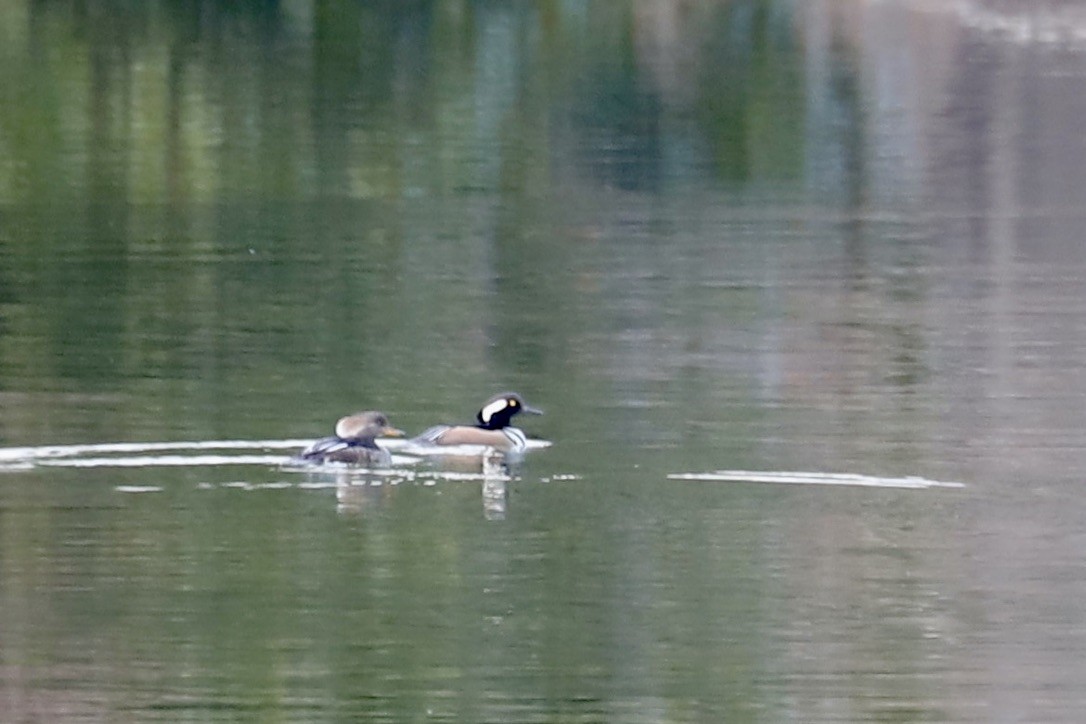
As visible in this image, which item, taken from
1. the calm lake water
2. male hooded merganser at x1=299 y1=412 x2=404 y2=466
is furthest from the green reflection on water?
Answer: male hooded merganser at x1=299 y1=412 x2=404 y2=466

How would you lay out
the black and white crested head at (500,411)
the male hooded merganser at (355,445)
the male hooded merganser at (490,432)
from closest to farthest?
the male hooded merganser at (355,445) < the male hooded merganser at (490,432) < the black and white crested head at (500,411)

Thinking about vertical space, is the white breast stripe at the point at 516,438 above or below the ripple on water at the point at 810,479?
above

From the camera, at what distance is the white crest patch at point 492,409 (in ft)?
46.9

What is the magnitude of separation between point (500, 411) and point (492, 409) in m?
0.05

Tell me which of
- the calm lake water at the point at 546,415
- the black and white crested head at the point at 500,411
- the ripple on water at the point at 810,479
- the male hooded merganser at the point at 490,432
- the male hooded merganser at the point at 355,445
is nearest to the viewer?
the calm lake water at the point at 546,415

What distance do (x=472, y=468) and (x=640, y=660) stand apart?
11.2 feet

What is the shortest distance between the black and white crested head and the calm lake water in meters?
0.25

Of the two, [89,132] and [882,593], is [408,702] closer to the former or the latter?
[882,593]

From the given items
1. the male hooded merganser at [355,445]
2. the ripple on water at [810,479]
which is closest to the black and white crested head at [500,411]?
the male hooded merganser at [355,445]

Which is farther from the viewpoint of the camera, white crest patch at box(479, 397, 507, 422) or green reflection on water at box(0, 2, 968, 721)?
white crest patch at box(479, 397, 507, 422)

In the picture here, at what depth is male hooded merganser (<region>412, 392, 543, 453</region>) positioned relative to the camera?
1401 cm

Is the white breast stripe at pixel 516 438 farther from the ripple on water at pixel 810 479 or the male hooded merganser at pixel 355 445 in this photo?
the ripple on water at pixel 810 479

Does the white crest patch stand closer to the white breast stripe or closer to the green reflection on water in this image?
the white breast stripe

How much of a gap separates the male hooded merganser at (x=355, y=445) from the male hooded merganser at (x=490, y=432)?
507mm
